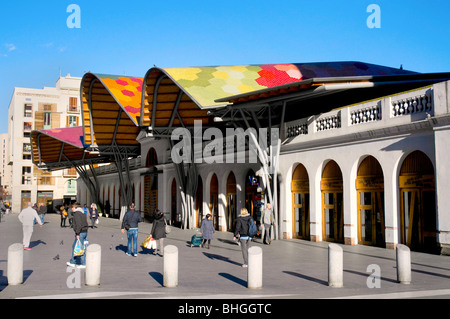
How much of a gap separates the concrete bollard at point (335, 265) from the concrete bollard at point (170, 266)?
3.25 meters

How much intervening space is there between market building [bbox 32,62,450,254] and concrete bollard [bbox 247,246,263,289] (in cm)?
839

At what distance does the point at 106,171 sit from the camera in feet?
218

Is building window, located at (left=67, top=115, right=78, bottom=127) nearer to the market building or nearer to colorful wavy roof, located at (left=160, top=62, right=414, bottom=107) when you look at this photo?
the market building

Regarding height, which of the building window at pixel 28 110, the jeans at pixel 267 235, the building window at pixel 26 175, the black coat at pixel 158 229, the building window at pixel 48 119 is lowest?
the jeans at pixel 267 235

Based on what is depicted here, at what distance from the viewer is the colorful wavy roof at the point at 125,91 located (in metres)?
36.5

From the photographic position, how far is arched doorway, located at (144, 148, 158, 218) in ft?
147

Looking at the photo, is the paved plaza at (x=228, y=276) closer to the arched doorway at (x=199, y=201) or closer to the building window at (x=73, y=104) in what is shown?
the arched doorway at (x=199, y=201)

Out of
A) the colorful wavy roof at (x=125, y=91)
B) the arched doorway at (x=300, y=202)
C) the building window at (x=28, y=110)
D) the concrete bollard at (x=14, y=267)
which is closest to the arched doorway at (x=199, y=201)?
the colorful wavy roof at (x=125, y=91)

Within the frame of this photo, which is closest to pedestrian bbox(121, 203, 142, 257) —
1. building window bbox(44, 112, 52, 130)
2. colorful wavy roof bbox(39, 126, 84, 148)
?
colorful wavy roof bbox(39, 126, 84, 148)

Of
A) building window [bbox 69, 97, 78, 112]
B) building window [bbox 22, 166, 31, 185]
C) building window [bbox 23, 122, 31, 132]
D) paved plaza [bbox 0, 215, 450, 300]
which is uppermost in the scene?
building window [bbox 69, 97, 78, 112]

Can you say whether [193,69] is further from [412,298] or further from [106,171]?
[106,171]

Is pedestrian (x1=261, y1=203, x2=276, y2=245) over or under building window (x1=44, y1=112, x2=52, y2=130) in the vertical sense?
under
